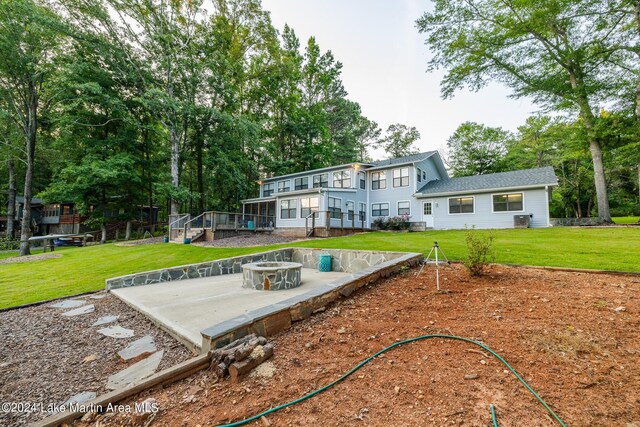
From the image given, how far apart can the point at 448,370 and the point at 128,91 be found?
83.0 feet

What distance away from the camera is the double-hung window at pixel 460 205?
53.5 feet

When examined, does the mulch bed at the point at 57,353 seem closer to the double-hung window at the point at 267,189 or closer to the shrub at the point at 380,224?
the shrub at the point at 380,224

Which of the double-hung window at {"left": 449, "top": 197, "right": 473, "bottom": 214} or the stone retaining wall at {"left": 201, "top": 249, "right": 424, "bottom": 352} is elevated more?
the double-hung window at {"left": 449, "top": 197, "right": 473, "bottom": 214}

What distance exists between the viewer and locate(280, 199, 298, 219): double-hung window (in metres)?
18.9

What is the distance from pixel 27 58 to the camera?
13602 millimetres

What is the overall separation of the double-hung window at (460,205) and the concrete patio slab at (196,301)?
1348cm

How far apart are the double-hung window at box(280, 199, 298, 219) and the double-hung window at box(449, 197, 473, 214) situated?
1073 cm

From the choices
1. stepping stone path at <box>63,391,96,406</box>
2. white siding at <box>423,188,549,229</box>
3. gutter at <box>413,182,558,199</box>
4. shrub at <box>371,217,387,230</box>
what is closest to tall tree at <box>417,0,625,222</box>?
white siding at <box>423,188,549,229</box>

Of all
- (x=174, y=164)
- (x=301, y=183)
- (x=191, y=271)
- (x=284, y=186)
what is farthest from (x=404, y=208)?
(x=174, y=164)

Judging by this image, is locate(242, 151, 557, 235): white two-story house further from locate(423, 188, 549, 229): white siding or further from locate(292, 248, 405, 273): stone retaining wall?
locate(292, 248, 405, 273): stone retaining wall

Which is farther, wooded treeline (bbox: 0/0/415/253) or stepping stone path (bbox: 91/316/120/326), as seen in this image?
wooded treeline (bbox: 0/0/415/253)

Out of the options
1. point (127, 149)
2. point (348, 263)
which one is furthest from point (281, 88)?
point (348, 263)

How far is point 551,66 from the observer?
56.0ft

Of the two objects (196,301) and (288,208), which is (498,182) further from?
(196,301)
